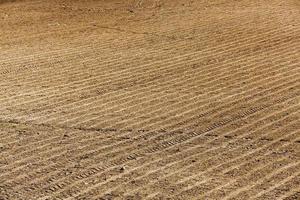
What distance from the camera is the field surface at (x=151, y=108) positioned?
22.8 ft

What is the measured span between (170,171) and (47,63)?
19.9 ft

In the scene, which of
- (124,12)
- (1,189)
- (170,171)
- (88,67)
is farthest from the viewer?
(124,12)

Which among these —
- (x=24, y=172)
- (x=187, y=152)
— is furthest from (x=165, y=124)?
(x=24, y=172)

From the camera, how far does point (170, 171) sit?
23.6 feet

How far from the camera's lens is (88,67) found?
12.3 metres

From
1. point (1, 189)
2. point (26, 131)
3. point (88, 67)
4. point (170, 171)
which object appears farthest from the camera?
point (88, 67)

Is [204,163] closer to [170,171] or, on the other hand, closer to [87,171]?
[170,171]

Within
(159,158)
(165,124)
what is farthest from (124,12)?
(159,158)

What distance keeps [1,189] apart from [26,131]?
6.32 feet

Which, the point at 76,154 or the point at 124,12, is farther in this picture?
the point at 124,12

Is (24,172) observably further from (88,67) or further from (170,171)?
(88,67)

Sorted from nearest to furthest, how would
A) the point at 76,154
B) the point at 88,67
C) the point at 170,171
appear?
the point at 170,171
the point at 76,154
the point at 88,67

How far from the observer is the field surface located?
6.95 meters

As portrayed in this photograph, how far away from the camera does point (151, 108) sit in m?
9.59
